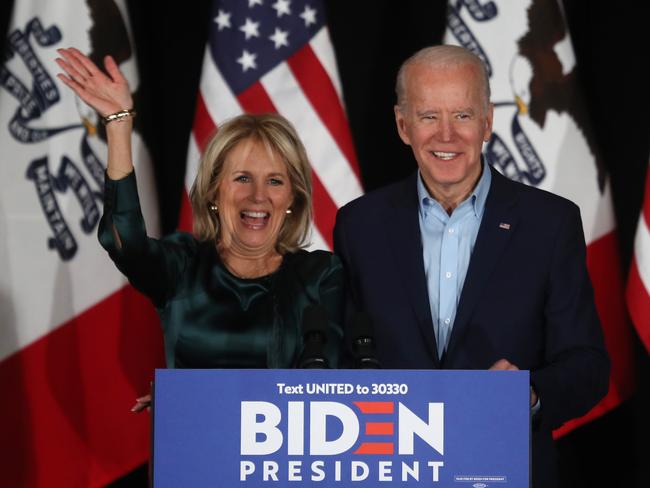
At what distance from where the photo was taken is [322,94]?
377 cm

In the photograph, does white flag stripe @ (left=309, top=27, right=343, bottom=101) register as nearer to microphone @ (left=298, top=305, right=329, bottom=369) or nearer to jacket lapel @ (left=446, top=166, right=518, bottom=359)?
jacket lapel @ (left=446, top=166, right=518, bottom=359)

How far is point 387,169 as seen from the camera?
411 centimetres

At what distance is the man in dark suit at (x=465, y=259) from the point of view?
220 centimetres

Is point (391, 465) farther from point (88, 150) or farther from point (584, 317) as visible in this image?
point (88, 150)

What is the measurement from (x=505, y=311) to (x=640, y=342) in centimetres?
188

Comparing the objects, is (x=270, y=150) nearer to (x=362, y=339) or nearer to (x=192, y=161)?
(x=362, y=339)

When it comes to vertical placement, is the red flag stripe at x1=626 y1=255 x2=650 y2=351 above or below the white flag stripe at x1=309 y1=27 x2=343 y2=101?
below

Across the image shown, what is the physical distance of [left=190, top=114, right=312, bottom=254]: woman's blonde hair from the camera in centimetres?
237

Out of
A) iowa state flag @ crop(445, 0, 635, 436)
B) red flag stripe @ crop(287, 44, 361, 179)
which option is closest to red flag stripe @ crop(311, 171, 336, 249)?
red flag stripe @ crop(287, 44, 361, 179)

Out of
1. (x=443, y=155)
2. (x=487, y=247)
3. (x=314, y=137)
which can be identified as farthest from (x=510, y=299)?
(x=314, y=137)

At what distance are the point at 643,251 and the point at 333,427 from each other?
2.20m

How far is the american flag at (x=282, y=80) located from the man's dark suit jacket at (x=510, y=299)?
4.68 feet

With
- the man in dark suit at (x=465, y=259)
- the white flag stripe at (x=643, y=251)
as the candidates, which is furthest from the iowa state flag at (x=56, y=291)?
the white flag stripe at (x=643, y=251)

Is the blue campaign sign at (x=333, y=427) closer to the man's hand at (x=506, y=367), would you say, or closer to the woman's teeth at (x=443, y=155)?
the man's hand at (x=506, y=367)
